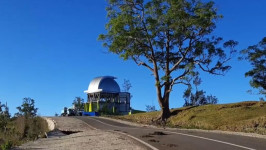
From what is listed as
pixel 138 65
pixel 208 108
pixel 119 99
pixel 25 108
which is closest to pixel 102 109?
pixel 119 99

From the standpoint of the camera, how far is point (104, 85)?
98625 millimetres

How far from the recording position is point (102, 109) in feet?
291

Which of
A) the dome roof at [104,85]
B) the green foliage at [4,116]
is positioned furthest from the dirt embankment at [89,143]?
the dome roof at [104,85]

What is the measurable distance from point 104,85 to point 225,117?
215 feet

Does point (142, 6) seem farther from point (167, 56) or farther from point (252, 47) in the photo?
point (252, 47)

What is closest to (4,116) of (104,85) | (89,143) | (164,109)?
(89,143)

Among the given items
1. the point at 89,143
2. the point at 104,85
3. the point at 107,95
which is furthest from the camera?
the point at 107,95

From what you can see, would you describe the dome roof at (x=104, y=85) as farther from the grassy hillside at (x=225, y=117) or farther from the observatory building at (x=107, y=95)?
the grassy hillside at (x=225, y=117)

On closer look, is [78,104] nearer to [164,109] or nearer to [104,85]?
[104,85]

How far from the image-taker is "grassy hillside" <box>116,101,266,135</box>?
3017 centimetres

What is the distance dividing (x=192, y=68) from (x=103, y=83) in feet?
190

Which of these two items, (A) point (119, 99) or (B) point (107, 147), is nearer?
(B) point (107, 147)

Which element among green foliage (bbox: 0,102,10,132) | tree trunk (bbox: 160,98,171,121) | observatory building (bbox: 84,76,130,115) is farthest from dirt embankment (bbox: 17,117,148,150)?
observatory building (bbox: 84,76,130,115)

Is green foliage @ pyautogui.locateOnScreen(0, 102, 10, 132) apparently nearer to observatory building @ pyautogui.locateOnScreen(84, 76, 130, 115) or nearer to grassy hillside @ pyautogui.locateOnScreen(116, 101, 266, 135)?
grassy hillside @ pyautogui.locateOnScreen(116, 101, 266, 135)
